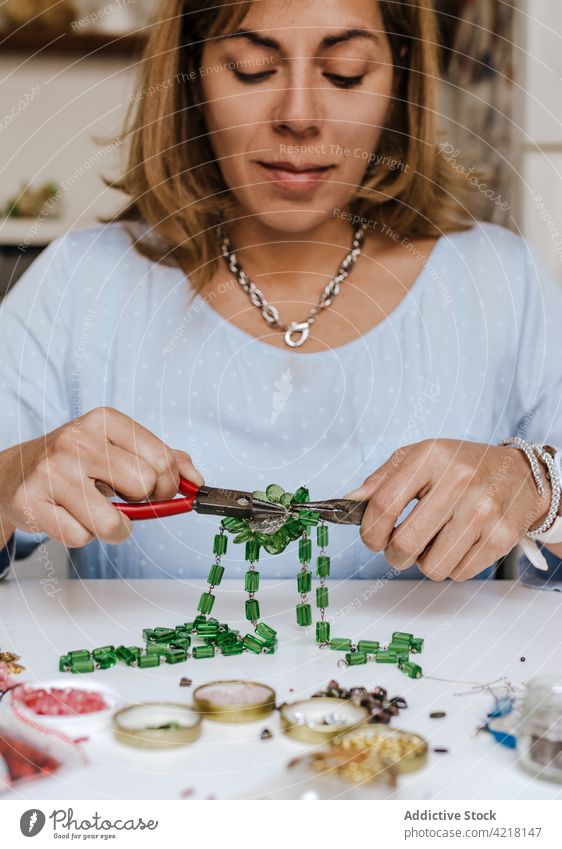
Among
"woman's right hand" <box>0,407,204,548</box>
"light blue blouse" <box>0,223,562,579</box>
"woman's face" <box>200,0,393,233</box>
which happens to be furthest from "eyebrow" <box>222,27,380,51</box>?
"woman's right hand" <box>0,407,204,548</box>

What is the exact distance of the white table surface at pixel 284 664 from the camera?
46 centimetres

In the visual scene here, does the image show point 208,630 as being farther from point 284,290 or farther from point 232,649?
point 284,290

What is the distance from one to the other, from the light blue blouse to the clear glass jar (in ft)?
1.29

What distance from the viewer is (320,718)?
498mm

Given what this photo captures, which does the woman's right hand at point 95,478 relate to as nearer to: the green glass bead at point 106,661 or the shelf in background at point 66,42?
the green glass bead at point 106,661

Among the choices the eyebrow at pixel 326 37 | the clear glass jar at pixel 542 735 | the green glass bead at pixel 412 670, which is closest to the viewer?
the clear glass jar at pixel 542 735

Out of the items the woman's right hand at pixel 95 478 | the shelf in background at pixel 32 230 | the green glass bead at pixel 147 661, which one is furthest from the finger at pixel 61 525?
the shelf in background at pixel 32 230

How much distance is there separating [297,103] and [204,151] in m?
0.12

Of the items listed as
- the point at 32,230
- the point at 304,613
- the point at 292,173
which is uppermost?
the point at 32,230

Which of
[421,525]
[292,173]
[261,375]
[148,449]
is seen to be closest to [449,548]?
[421,525]

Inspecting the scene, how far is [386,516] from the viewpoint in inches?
25.2

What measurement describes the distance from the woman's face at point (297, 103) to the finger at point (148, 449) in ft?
1.18
